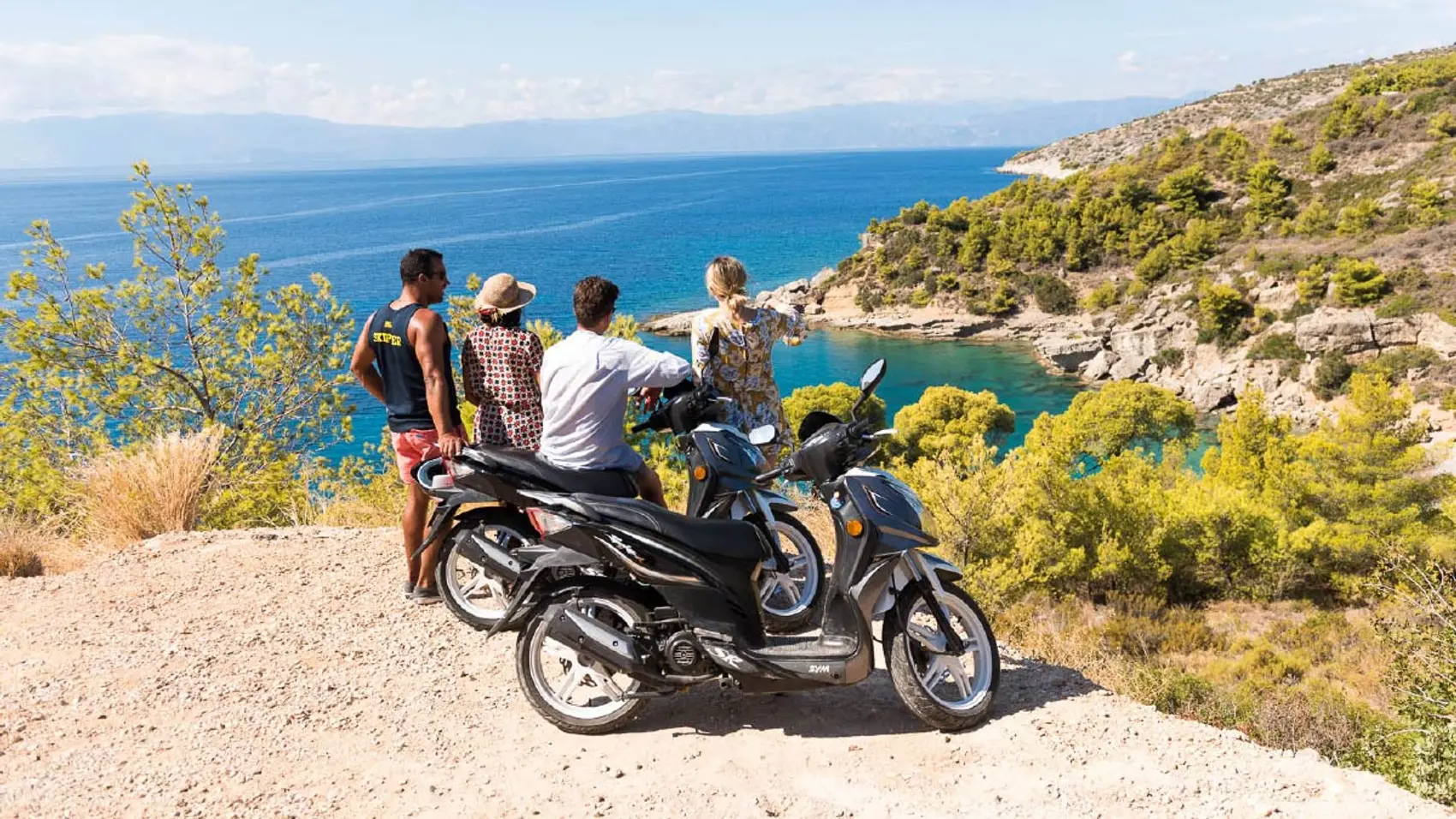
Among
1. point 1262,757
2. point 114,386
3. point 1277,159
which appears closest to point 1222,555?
point 1262,757

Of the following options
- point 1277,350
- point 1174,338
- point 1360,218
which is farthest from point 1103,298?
point 1277,350

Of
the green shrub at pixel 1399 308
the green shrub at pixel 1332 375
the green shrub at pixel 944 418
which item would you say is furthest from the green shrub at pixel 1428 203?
the green shrub at pixel 944 418

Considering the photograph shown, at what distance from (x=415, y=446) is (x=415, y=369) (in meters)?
0.46

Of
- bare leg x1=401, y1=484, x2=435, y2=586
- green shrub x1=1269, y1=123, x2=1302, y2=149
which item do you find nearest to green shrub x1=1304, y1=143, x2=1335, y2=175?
green shrub x1=1269, y1=123, x2=1302, y2=149

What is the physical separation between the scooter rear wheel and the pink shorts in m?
1.42

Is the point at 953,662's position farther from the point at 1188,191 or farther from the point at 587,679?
the point at 1188,191

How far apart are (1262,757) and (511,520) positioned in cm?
392

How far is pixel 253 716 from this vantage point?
4586 millimetres

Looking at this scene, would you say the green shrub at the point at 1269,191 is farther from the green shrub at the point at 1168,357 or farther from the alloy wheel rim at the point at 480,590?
the alloy wheel rim at the point at 480,590

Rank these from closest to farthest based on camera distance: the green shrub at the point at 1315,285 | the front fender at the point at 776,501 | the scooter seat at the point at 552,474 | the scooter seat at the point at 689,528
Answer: the scooter seat at the point at 689,528 → the scooter seat at the point at 552,474 → the front fender at the point at 776,501 → the green shrub at the point at 1315,285

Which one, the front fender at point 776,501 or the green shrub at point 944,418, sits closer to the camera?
the front fender at point 776,501

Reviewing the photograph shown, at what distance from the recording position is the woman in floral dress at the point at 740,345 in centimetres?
511

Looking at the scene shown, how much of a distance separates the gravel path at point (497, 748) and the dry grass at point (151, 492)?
253 cm

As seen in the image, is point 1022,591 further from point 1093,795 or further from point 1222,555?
point 1093,795
